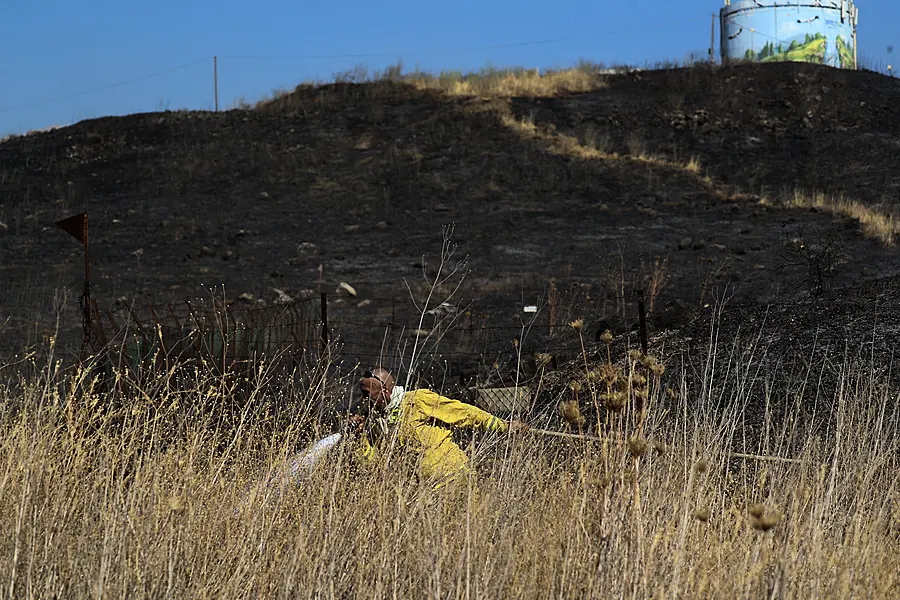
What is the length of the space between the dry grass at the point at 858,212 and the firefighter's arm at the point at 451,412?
41.1 feet

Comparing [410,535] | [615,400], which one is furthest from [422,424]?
[615,400]

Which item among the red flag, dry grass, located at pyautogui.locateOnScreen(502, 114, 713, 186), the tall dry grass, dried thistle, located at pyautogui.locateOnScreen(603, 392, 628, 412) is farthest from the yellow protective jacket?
dry grass, located at pyautogui.locateOnScreen(502, 114, 713, 186)

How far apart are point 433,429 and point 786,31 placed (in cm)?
2860

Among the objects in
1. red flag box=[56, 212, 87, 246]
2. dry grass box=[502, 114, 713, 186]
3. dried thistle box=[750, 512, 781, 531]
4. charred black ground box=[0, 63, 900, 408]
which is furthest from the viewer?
dry grass box=[502, 114, 713, 186]

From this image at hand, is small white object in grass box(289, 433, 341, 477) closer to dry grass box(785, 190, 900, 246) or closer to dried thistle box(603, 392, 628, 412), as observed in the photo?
dried thistle box(603, 392, 628, 412)

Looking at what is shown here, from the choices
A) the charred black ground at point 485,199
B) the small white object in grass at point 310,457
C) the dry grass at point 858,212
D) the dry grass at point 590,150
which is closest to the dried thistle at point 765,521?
the small white object in grass at point 310,457

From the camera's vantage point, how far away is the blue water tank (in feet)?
98.0

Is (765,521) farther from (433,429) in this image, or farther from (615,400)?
(433,429)

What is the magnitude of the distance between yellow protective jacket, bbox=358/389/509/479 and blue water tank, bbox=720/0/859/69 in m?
27.4

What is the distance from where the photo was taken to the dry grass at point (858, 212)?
16.4 meters

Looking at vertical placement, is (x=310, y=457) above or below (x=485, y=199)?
below

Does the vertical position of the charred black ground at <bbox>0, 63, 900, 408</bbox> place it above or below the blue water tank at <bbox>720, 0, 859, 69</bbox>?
below

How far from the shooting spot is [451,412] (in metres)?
5.05

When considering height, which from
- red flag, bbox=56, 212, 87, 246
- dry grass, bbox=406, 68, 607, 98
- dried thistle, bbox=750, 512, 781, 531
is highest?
dry grass, bbox=406, 68, 607, 98
